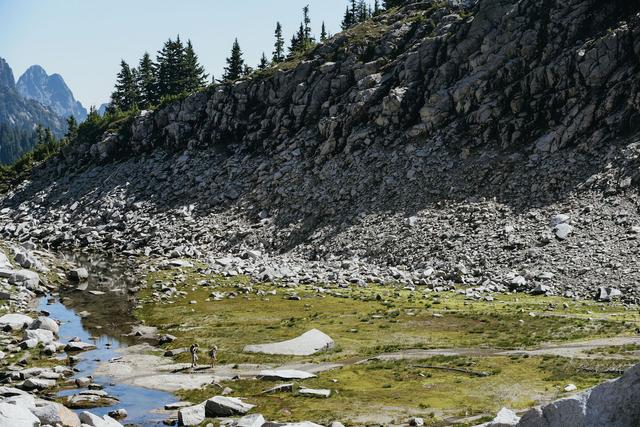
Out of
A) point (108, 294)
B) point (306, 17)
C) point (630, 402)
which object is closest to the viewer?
point (630, 402)

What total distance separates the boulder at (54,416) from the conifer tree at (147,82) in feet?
440

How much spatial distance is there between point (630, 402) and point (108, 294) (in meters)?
62.4

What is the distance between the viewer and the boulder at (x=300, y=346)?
44.8 meters

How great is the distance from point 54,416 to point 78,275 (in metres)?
53.7

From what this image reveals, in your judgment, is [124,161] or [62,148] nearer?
[124,161]

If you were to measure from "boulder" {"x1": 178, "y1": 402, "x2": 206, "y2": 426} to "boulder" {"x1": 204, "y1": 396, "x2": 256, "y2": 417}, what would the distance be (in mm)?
383

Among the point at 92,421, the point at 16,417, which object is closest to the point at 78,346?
the point at 92,421

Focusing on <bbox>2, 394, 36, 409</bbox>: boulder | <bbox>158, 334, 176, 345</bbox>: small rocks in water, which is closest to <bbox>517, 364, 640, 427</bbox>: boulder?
<bbox>2, 394, 36, 409</bbox>: boulder

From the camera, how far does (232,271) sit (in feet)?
257

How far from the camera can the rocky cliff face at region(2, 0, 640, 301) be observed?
2707 inches

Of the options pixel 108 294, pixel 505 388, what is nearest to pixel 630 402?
pixel 505 388

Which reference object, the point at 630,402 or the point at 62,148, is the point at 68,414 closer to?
the point at 630,402

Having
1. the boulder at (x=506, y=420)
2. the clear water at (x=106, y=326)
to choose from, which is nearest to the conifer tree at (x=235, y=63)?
the clear water at (x=106, y=326)

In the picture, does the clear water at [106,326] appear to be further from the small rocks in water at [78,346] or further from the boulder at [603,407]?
the boulder at [603,407]
